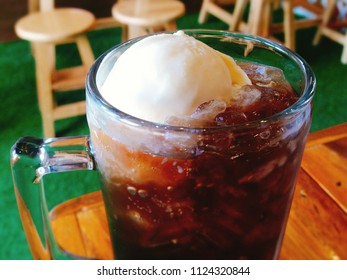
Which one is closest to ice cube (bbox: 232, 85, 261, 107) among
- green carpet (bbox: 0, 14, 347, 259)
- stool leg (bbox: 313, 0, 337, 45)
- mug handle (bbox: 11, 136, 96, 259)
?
mug handle (bbox: 11, 136, 96, 259)

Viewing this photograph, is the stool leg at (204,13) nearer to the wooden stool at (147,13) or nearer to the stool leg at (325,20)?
the stool leg at (325,20)

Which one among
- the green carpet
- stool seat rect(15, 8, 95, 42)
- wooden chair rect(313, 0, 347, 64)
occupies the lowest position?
the green carpet

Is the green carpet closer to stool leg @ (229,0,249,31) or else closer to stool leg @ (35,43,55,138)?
stool leg @ (35,43,55,138)

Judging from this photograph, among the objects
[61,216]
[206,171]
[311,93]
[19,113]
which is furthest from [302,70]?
[19,113]

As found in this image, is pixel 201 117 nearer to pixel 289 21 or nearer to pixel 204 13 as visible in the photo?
pixel 289 21

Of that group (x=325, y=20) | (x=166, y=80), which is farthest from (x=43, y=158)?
(x=325, y=20)

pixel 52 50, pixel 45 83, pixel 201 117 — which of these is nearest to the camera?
pixel 201 117
